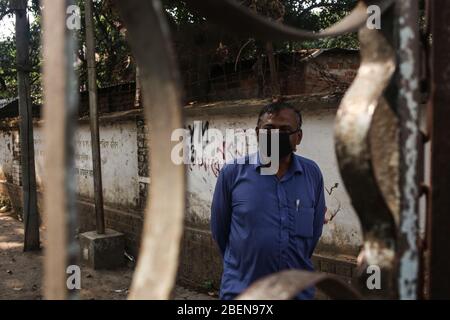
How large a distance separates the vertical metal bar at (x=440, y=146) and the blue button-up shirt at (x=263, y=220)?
1.03m

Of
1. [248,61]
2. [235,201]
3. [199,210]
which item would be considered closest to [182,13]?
[248,61]

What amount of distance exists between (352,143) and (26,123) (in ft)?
19.7

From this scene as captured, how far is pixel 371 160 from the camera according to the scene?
89 centimetres

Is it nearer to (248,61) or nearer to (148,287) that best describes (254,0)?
(248,61)

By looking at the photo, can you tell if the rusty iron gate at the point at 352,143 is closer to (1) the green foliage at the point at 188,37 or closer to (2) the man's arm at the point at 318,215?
(2) the man's arm at the point at 318,215

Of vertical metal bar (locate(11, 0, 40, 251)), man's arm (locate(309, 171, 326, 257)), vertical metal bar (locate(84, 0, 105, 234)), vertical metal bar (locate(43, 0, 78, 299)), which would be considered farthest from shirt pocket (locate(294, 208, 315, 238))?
vertical metal bar (locate(11, 0, 40, 251))

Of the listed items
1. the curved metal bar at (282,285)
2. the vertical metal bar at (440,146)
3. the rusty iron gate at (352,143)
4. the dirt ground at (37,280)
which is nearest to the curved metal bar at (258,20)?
the rusty iron gate at (352,143)

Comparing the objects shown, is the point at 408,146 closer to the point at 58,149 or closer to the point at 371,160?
the point at 371,160

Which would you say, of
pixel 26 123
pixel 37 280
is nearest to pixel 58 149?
pixel 37 280

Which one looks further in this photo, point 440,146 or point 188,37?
point 188,37

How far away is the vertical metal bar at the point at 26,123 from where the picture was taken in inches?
237

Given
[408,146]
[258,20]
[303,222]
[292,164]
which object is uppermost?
[258,20]

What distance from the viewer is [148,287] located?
2.27 feet

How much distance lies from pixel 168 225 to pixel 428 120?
68 centimetres
